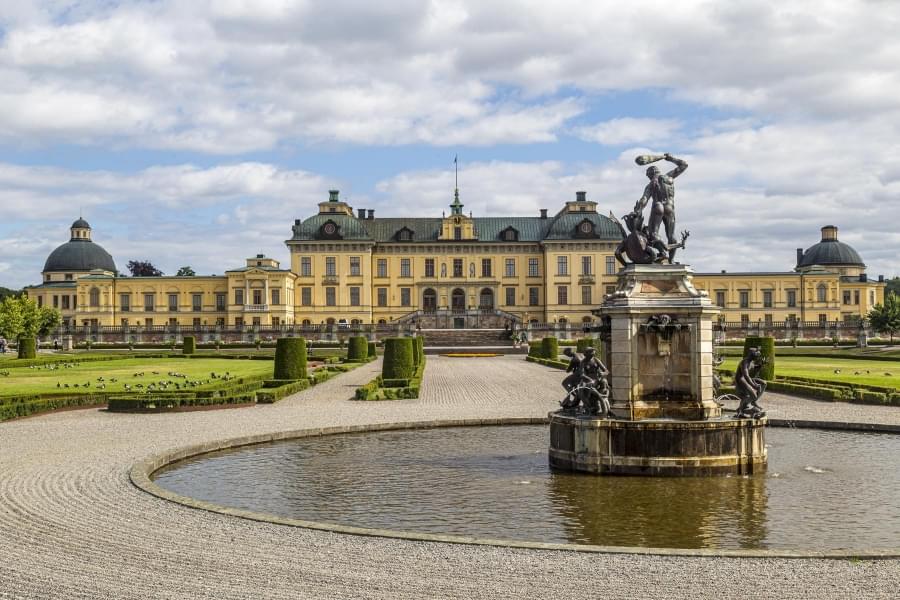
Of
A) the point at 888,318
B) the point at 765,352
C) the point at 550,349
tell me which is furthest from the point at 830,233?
the point at 765,352

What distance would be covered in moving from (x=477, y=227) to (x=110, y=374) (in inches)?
2100

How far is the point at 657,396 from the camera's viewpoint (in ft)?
47.0

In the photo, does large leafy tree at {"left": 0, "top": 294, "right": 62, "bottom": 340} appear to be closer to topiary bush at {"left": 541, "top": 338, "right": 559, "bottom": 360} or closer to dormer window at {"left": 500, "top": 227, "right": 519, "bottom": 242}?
topiary bush at {"left": 541, "top": 338, "right": 559, "bottom": 360}

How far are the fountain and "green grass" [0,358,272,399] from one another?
54.7ft

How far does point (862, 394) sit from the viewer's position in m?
24.5

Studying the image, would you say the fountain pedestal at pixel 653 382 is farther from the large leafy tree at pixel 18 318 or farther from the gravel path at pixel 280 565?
the large leafy tree at pixel 18 318

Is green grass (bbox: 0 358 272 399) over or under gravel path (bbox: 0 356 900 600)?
over

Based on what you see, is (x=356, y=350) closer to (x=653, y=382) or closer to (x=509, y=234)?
(x=653, y=382)

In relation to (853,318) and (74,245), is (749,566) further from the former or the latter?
(74,245)

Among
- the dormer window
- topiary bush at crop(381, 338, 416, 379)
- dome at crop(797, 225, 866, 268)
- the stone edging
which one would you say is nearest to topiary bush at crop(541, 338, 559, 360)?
topiary bush at crop(381, 338, 416, 379)

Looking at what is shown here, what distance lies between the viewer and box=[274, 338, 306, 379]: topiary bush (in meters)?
30.6

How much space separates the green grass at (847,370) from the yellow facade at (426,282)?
3450 cm

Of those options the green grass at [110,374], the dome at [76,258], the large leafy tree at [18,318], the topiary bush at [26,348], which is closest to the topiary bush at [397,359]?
the green grass at [110,374]

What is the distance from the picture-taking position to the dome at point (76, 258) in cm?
9781
